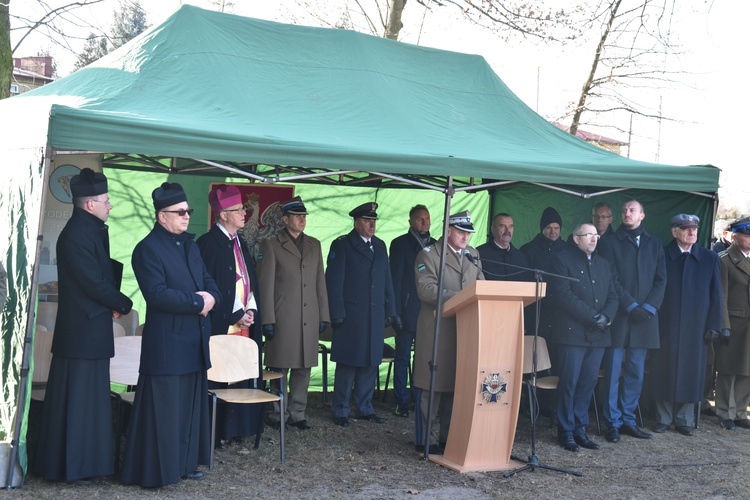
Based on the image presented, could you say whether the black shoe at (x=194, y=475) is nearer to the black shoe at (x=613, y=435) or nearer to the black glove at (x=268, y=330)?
the black glove at (x=268, y=330)

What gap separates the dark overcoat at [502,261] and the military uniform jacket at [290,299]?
1.43m

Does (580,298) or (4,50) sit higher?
(4,50)

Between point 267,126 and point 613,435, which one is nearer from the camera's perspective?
point 267,126

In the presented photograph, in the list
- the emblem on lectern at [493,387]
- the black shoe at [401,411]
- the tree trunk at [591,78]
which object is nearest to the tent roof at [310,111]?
the emblem on lectern at [493,387]

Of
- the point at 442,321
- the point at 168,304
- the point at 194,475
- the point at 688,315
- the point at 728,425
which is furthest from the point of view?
the point at 728,425

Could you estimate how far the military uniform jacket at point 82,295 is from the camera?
15.4 feet

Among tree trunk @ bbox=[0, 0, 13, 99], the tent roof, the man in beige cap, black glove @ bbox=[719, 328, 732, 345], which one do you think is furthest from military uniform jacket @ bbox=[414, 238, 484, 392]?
tree trunk @ bbox=[0, 0, 13, 99]

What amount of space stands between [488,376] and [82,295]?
8.18 ft

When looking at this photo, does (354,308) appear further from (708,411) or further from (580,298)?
(708,411)

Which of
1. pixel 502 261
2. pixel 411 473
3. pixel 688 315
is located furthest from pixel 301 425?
pixel 688 315

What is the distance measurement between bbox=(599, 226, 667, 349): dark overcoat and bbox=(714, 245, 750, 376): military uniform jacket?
1017 millimetres

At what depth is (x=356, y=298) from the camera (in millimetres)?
7078

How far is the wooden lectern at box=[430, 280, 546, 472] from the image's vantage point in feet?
18.1

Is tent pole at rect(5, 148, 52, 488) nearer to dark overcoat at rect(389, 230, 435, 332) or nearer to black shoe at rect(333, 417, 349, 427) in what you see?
black shoe at rect(333, 417, 349, 427)
